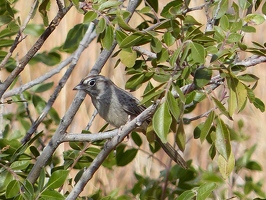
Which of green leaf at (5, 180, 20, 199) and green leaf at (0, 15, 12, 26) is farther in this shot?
green leaf at (0, 15, 12, 26)

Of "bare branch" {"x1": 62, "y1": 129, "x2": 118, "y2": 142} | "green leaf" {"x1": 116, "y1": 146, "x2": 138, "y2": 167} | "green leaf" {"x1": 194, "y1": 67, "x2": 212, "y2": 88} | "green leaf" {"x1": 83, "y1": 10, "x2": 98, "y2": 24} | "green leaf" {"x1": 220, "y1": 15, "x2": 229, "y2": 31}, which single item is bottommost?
"green leaf" {"x1": 116, "y1": 146, "x2": 138, "y2": 167}

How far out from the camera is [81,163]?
2.61 meters

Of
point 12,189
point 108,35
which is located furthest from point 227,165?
point 12,189

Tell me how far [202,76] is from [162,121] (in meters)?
0.23

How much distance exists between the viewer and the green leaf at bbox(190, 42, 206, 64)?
1.72m

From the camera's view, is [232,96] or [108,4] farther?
[108,4]

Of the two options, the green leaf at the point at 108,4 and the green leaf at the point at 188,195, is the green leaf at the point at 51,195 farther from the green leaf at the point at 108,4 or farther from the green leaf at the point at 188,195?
the green leaf at the point at 108,4

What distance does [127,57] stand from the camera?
2068 mm

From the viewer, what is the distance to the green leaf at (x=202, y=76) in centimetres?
180

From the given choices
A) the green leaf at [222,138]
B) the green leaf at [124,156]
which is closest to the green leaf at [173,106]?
the green leaf at [222,138]

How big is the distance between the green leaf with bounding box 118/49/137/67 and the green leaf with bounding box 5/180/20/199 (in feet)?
1.87

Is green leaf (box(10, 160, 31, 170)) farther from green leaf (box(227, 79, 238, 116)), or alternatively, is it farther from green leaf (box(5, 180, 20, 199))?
green leaf (box(227, 79, 238, 116))

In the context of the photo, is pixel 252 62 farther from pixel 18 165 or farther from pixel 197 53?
pixel 18 165

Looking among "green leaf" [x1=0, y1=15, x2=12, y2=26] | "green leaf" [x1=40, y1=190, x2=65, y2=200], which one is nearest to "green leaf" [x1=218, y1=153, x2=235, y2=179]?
"green leaf" [x1=40, y1=190, x2=65, y2=200]
